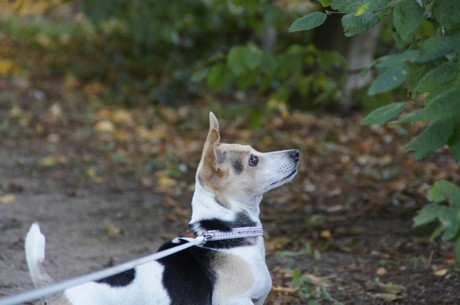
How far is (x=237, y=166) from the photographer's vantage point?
468cm

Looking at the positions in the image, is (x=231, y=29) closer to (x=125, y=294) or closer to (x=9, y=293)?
(x=9, y=293)

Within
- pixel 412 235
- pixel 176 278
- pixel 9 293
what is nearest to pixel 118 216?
pixel 9 293

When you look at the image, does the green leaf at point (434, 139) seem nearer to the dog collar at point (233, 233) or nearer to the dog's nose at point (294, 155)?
the dog collar at point (233, 233)

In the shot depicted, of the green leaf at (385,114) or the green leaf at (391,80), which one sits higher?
the green leaf at (391,80)

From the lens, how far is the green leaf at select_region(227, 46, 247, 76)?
725 centimetres

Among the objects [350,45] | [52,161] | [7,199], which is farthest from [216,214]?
[350,45]

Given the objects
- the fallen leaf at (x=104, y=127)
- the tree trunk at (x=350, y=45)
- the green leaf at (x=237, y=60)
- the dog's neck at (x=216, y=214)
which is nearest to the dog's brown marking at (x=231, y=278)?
the dog's neck at (x=216, y=214)

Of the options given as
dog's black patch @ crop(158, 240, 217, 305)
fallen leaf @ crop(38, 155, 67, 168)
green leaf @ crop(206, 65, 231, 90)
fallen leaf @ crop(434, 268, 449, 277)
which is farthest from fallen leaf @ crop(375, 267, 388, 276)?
fallen leaf @ crop(38, 155, 67, 168)

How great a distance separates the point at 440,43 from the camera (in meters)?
3.33

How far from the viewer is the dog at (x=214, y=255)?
4.03 metres

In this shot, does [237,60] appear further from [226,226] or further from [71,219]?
[226,226]

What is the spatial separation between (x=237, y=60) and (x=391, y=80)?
4.09 meters

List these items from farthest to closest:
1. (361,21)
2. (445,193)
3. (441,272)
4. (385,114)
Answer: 1. (441,272)
2. (361,21)
3. (385,114)
4. (445,193)

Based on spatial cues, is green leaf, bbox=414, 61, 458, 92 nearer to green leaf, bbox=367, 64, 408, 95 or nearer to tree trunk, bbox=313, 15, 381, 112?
green leaf, bbox=367, 64, 408, 95
